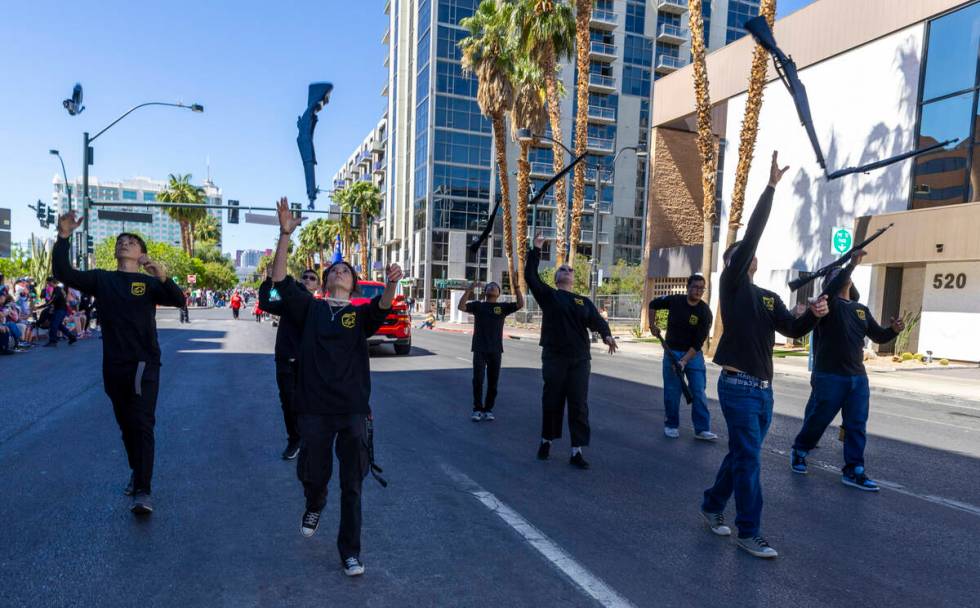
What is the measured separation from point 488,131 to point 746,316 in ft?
181

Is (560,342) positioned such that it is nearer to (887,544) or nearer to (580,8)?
(887,544)

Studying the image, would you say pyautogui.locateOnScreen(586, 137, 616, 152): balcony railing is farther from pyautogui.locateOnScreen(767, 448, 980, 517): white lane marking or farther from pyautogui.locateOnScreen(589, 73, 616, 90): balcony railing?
pyautogui.locateOnScreen(767, 448, 980, 517): white lane marking

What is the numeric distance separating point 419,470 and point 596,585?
260 centimetres

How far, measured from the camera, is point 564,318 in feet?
20.3

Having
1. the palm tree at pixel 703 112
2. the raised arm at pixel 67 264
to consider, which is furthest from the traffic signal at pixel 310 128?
the palm tree at pixel 703 112

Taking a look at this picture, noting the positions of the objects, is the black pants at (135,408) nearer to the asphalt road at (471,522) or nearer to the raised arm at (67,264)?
the asphalt road at (471,522)

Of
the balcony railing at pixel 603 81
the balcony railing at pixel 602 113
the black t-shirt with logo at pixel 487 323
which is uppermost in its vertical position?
the balcony railing at pixel 603 81

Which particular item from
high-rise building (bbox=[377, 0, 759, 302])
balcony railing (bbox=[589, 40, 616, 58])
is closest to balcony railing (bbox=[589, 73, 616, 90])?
high-rise building (bbox=[377, 0, 759, 302])

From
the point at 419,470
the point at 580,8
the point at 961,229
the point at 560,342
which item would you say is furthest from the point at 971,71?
the point at 419,470

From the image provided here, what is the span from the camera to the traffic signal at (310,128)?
501 cm

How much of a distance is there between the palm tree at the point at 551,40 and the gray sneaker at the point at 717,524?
72.2 feet

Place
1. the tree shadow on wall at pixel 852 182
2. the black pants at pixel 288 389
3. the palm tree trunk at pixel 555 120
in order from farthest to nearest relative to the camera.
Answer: the palm tree trunk at pixel 555 120 → the tree shadow on wall at pixel 852 182 → the black pants at pixel 288 389

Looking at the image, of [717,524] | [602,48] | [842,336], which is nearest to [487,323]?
[842,336]

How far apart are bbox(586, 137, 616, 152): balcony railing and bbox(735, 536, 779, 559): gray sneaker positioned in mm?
57274
